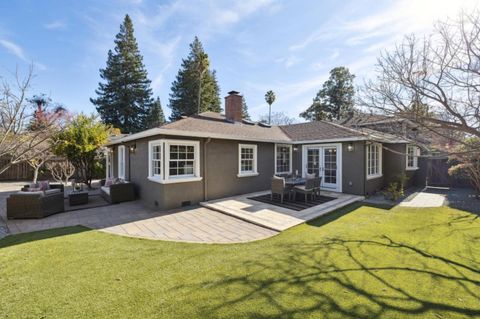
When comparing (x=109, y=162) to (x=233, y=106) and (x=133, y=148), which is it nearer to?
(x=133, y=148)

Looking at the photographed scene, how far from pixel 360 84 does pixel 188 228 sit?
5540mm

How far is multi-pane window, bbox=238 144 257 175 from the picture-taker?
1009cm

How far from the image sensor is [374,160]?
1082 cm

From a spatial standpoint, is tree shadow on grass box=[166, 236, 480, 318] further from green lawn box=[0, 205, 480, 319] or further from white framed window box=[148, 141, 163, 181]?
white framed window box=[148, 141, 163, 181]

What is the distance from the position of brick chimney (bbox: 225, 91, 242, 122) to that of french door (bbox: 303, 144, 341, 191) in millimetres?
4087

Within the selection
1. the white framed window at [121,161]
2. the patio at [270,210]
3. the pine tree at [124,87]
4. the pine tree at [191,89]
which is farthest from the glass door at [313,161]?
the pine tree at [124,87]

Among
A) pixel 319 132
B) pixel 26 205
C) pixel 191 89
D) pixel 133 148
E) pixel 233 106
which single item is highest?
pixel 191 89

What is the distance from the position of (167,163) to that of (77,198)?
451 centimetres

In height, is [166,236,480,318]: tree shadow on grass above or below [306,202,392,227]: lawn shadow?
below

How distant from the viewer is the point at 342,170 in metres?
10.2

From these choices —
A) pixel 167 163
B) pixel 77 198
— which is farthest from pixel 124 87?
pixel 167 163

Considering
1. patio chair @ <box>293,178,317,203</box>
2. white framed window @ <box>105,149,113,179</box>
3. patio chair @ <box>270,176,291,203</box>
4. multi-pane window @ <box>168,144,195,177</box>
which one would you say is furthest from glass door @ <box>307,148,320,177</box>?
white framed window @ <box>105,149,113,179</box>

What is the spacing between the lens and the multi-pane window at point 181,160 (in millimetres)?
7958

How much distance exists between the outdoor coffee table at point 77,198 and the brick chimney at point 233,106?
24.8ft
